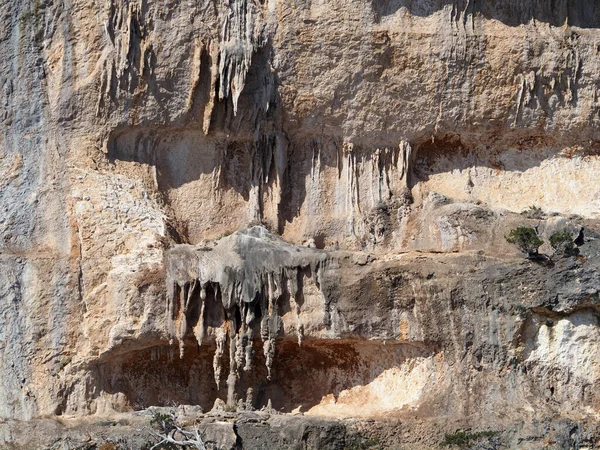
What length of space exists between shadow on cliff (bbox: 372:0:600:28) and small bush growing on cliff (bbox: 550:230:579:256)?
527 centimetres

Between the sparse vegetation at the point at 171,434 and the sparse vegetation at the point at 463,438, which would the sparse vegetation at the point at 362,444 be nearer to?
the sparse vegetation at the point at 463,438

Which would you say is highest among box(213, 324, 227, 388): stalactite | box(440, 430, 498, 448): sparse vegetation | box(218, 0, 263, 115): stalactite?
box(218, 0, 263, 115): stalactite

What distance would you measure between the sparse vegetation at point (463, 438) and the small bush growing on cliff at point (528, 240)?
10.8ft

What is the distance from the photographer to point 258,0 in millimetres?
30922

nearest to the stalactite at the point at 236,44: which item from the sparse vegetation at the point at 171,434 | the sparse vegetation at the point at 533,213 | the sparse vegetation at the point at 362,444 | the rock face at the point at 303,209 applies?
the rock face at the point at 303,209

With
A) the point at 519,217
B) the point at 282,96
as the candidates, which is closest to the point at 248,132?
the point at 282,96

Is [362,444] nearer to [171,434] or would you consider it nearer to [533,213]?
[171,434]

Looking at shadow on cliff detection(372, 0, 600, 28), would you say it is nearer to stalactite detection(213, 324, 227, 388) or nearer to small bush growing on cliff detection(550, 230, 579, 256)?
small bush growing on cliff detection(550, 230, 579, 256)

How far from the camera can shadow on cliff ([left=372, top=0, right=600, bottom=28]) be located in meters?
31.3

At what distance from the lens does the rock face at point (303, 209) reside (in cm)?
2805

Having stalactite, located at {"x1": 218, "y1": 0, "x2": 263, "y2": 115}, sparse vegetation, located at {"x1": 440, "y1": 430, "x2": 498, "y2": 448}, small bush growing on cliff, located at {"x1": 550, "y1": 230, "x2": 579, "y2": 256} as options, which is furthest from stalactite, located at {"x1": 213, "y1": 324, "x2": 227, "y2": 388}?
small bush growing on cliff, located at {"x1": 550, "y1": 230, "x2": 579, "y2": 256}

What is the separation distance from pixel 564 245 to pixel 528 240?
25.2 inches

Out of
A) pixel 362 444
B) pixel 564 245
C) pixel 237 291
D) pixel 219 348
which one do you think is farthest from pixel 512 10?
pixel 362 444

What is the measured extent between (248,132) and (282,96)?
935 millimetres
